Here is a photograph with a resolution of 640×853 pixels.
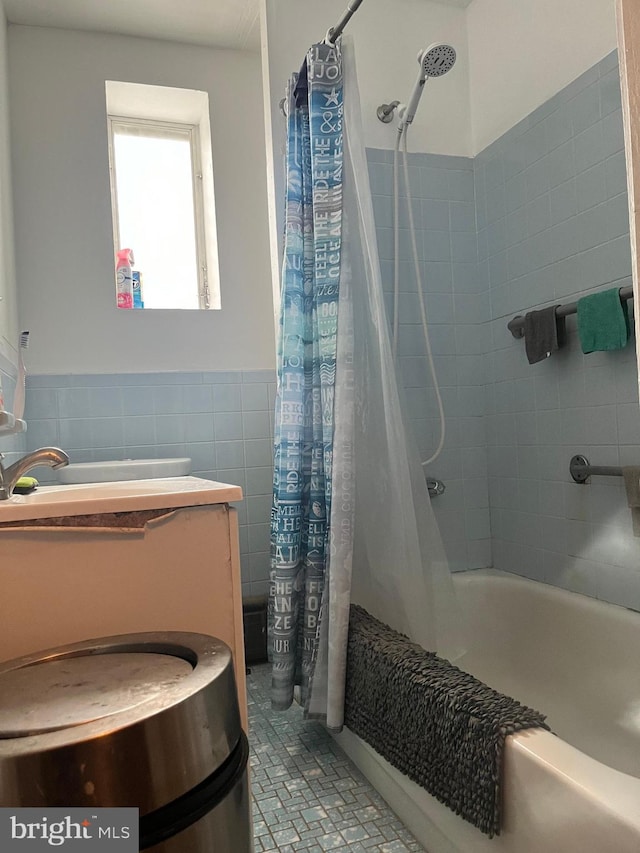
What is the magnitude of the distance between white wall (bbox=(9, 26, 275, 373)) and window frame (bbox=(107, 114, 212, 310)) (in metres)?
0.22

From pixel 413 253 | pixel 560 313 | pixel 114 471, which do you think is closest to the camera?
pixel 560 313

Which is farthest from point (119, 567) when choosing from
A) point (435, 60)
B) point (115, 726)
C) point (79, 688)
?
point (435, 60)

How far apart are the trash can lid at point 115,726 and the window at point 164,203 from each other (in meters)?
2.16

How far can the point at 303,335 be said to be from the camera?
196 centimetres

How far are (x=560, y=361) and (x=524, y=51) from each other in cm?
110

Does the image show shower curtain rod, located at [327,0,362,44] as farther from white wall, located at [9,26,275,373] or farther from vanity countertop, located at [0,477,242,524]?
vanity countertop, located at [0,477,242,524]

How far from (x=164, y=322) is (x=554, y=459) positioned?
159 centimetres

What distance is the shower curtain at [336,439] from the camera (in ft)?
5.98

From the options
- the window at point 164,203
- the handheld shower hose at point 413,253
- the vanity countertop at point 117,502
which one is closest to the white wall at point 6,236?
the window at point 164,203

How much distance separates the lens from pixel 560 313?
6.54 ft

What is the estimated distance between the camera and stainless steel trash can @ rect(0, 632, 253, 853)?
65 centimetres

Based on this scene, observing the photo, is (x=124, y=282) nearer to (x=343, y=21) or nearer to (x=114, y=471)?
(x=114, y=471)

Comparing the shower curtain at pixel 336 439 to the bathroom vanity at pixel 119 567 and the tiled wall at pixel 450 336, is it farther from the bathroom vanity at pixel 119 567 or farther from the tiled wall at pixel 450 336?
the bathroom vanity at pixel 119 567

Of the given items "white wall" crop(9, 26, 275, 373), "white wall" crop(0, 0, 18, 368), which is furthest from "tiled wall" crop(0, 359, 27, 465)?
"white wall" crop(9, 26, 275, 373)
